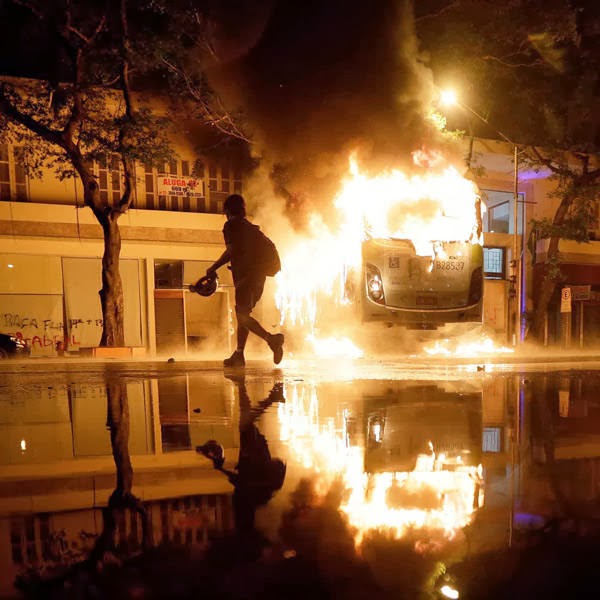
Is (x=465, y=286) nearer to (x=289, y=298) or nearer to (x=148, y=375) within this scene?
(x=289, y=298)

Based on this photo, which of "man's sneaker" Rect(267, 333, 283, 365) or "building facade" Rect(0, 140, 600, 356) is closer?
"man's sneaker" Rect(267, 333, 283, 365)

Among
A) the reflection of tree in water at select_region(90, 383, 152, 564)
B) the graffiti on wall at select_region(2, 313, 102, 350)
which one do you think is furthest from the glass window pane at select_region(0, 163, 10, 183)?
the reflection of tree in water at select_region(90, 383, 152, 564)

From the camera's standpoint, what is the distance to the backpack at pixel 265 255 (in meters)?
7.49

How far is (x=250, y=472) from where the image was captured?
10.2ft

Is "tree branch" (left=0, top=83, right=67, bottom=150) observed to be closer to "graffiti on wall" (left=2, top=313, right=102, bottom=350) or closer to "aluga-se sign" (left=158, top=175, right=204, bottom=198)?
"aluga-se sign" (left=158, top=175, right=204, bottom=198)

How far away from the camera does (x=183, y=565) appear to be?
79.6 inches

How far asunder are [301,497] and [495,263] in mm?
20913

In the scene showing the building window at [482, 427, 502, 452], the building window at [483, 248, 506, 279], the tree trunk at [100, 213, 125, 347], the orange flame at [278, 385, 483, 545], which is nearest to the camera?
the orange flame at [278, 385, 483, 545]

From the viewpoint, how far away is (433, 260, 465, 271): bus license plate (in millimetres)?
10086

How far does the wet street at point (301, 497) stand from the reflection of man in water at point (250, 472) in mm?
15

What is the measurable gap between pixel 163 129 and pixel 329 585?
12.9 metres

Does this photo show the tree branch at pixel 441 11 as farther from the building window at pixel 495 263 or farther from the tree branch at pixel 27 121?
the tree branch at pixel 27 121

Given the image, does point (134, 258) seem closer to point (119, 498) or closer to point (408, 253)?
point (408, 253)

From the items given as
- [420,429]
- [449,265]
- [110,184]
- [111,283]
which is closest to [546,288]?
[449,265]
